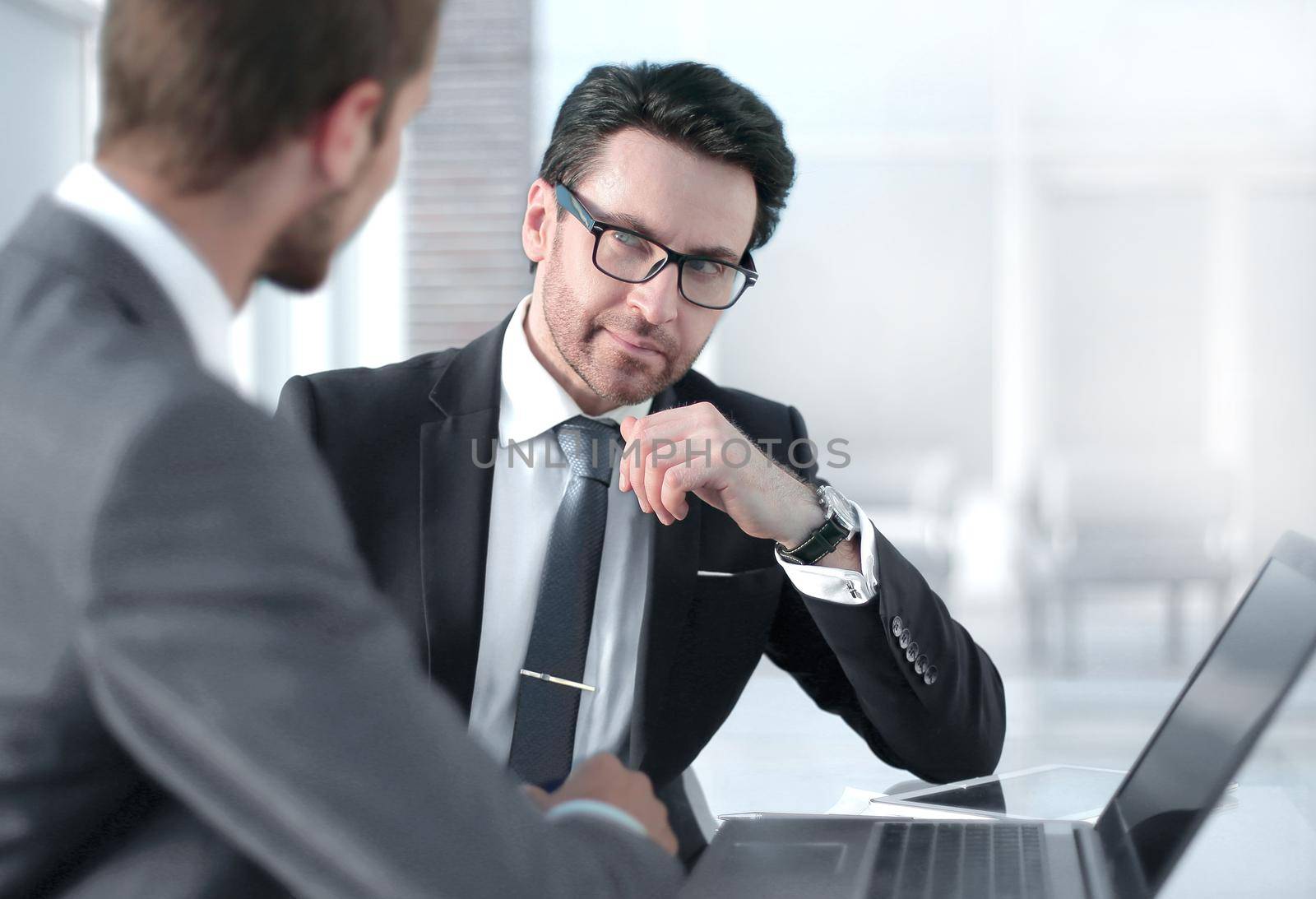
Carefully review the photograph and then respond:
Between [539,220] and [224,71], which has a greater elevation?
[539,220]

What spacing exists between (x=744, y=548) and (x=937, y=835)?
604mm

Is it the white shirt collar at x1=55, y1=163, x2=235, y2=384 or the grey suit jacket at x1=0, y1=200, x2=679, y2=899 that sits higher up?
the white shirt collar at x1=55, y1=163, x2=235, y2=384

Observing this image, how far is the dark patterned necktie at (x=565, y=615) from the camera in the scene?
4.73 feet

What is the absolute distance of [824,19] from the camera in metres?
5.22

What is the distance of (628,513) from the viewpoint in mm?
1630

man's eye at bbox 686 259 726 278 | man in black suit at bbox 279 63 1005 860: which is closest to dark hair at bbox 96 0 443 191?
man in black suit at bbox 279 63 1005 860

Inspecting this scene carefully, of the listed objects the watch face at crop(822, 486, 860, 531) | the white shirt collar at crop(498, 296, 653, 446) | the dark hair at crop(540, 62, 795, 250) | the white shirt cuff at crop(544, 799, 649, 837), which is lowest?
the white shirt cuff at crop(544, 799, 649, 837)

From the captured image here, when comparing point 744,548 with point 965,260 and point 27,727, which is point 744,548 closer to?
point 27,727

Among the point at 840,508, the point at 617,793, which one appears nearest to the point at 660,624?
the point at 840,508

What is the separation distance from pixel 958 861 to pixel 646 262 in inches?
34.7

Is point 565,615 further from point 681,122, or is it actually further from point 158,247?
point 158,247

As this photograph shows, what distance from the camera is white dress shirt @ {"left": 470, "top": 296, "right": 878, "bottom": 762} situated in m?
1.49

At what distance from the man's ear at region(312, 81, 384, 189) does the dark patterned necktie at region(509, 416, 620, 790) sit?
2.78 feet

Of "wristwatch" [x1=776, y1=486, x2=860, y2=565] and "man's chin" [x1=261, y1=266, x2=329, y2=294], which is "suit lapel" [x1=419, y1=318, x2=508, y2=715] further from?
→ "man's chin" [x1=261, y1=266, x2=329, y2=294]
